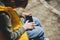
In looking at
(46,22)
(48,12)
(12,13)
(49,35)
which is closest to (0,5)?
(12,13)

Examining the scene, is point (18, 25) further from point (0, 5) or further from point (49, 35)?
point (49, 35)

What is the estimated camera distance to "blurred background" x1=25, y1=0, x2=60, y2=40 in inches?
151

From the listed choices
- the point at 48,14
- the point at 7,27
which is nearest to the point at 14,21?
the point at 7,27

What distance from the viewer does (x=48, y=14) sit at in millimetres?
4359

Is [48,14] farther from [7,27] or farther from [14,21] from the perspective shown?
[7,27]

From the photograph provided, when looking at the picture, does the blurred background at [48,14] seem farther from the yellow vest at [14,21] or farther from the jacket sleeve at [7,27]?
the jacket sleeve at [7,27]

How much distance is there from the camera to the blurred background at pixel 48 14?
12.6 feet

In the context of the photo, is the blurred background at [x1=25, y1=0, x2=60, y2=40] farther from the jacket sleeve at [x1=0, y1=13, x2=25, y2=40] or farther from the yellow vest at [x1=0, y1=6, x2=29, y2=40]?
the jacket sleeve at [x1=0, y1=13, x2=25, y2=40]

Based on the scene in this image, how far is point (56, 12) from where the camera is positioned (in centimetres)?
441

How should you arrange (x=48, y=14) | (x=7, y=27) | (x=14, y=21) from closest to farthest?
1. (x=7, y=27)
2. (x=14, y=21)
3. (x=48, y=14)

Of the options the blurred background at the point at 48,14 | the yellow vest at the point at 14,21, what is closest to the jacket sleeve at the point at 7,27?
the yellow vest at the point at 14,21

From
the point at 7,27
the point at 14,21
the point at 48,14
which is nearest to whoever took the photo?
the point at 7,27

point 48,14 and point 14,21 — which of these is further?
point 48,14

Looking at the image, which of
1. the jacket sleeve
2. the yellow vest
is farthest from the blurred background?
the jacket sleeve
